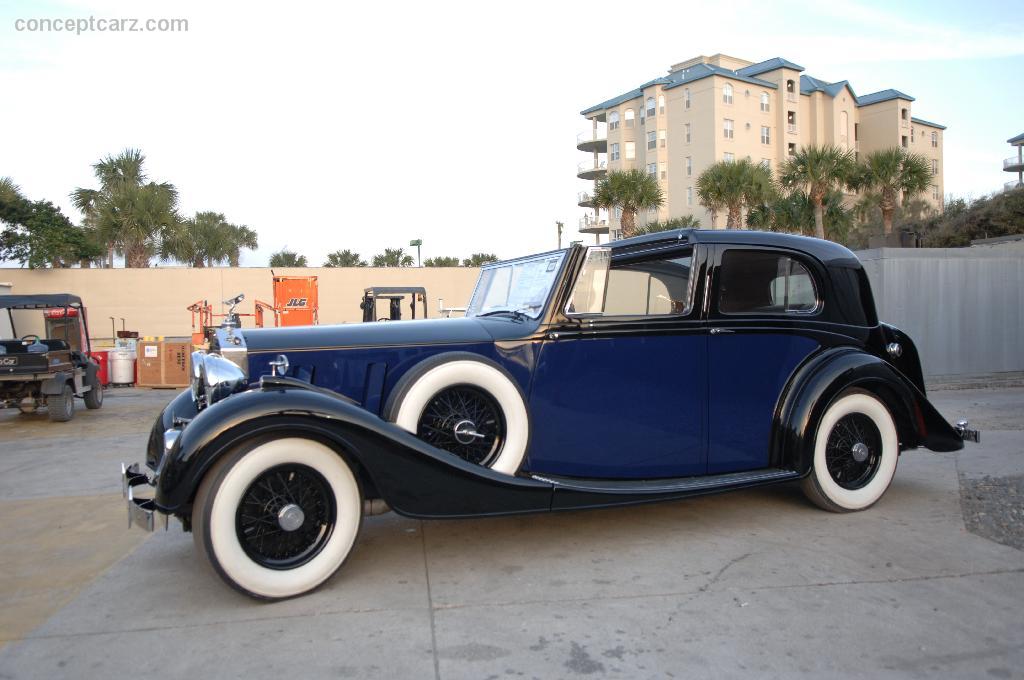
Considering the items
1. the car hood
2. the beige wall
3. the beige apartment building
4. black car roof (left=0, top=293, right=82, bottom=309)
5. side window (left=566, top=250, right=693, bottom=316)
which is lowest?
the car hood

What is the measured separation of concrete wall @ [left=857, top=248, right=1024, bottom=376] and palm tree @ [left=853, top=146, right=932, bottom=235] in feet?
56.2

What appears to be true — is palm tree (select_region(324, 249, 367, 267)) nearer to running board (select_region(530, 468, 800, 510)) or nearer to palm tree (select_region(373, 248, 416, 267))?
palm tree (select_region(373, 248, 416, 267))

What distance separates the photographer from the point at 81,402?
13.3 metres

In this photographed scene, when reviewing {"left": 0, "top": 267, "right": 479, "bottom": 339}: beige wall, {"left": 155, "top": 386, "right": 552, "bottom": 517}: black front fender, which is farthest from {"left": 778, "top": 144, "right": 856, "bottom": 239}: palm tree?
{"left": 155, "top": 386, "right": 552, "bottom": 517}: black front fender

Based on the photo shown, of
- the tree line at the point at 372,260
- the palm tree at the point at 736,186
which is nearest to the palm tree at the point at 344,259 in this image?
the tree line at the point at 372,260

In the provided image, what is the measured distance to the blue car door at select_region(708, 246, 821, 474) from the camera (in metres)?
4.59

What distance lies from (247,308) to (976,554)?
87.0 feet

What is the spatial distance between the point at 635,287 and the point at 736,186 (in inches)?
1082

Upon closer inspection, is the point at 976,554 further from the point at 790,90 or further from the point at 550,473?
the point at 790,90

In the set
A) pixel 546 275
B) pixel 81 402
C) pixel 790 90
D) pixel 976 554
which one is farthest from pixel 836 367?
pixel 790 90

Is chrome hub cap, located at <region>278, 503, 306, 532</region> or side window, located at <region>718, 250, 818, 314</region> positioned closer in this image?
chrome hub cap, located at <region>278, 503, 306, 532</region>

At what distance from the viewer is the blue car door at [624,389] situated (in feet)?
13.9

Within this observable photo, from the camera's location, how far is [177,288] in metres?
27.8

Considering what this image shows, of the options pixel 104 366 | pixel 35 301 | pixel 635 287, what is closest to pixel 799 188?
pixel 104 366
